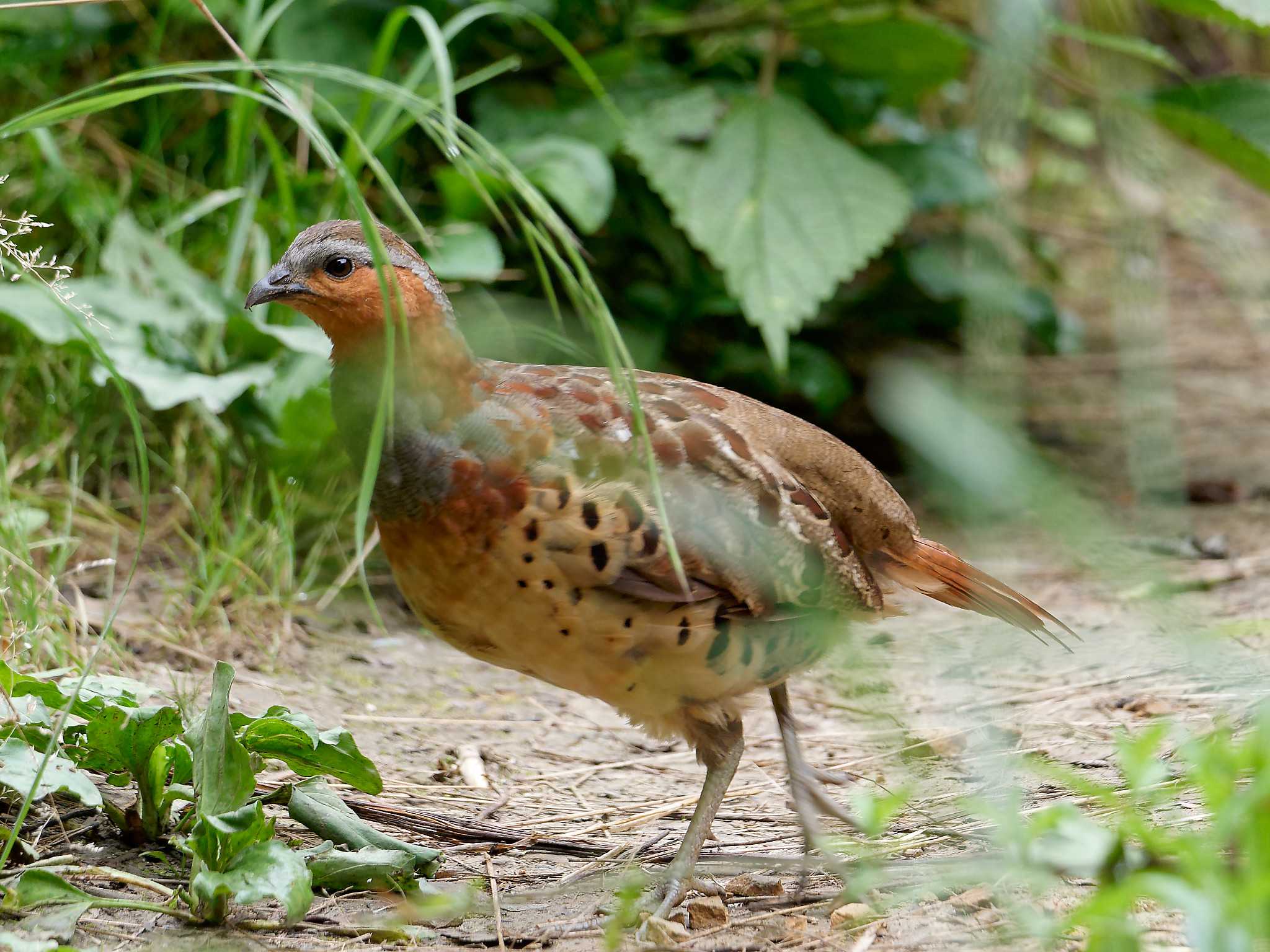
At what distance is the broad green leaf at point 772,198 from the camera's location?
446 centimetres

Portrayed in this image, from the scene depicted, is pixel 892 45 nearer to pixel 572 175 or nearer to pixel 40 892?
pixel 572 175

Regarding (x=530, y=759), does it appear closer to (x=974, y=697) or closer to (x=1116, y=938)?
(x=974, y=697)

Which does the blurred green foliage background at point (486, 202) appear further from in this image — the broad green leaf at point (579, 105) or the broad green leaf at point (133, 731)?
the broad green leaf at point (133, 731)

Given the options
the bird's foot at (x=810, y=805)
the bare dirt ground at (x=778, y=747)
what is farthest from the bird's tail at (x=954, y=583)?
the bird's foot at (x=810, y=805)

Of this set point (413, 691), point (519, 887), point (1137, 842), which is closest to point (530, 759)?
point (413, 691)

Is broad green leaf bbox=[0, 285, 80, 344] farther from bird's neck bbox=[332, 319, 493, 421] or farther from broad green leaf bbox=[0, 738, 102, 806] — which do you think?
broad green leaf bbox=[0, 738, 102, 806]

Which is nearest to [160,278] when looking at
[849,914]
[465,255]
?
[465,255]

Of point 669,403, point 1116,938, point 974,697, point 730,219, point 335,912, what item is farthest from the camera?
point 730,219

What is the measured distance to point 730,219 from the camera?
4.62m

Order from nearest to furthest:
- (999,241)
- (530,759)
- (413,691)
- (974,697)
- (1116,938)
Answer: (999,241)
(1116,938)
(974,697)
(530,759)
(413,691)

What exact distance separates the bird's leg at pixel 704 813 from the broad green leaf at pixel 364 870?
0.47m

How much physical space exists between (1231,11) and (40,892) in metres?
4.28

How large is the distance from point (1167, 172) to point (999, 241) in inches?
9.6

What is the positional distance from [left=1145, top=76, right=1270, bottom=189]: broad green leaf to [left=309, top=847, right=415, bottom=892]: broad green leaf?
3995 millimetres
